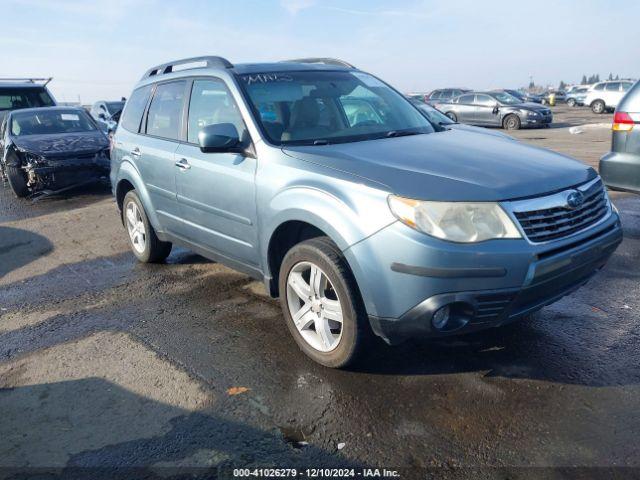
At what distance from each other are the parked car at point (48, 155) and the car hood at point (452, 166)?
7.48 metres

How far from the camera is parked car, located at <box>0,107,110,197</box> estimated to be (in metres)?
9.54

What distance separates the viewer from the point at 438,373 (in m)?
3.26

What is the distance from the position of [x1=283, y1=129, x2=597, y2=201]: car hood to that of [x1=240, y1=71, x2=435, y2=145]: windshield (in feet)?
0.81

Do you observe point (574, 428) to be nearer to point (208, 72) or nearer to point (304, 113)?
point (304, 113)

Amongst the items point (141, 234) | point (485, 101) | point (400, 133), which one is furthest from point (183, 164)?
point (485, 101)

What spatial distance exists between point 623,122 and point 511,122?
18.2 metres

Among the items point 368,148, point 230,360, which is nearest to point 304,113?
point 368,148

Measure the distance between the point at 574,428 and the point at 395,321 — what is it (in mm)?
1010

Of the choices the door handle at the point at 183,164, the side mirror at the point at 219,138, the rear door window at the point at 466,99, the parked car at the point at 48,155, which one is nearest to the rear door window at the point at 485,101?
the rear door window at the point at 466,99

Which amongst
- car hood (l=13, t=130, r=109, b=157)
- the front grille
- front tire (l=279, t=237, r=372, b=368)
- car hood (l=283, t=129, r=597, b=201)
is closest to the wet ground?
front tire (l=279, t=237, r=372, b=368)

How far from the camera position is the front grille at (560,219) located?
111 inches

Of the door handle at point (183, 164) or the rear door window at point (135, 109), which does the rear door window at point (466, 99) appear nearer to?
the rear door window at point (135, 109)

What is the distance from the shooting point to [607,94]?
1254 inches

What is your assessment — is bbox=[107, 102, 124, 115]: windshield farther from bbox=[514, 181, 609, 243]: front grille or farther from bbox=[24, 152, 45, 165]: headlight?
bbox=[514, 181, 609, 243]: front grille
